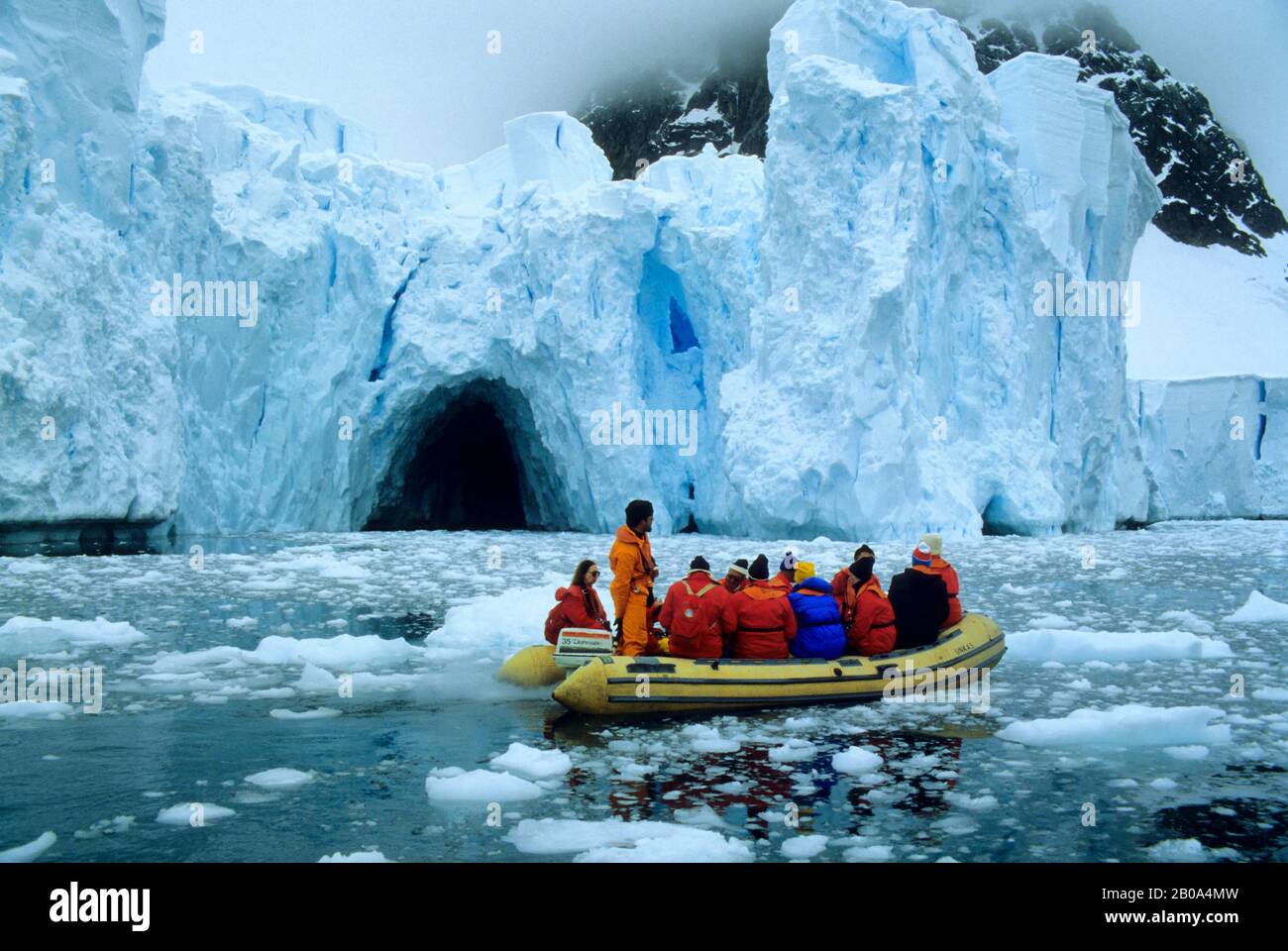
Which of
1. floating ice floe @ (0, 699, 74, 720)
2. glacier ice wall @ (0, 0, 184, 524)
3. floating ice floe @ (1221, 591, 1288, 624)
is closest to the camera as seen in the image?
floating ice floe @ (0, 699, 74, 720)

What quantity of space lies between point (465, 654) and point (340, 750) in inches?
101

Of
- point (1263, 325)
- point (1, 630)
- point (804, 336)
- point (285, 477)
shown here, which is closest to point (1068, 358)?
point (804, 336)

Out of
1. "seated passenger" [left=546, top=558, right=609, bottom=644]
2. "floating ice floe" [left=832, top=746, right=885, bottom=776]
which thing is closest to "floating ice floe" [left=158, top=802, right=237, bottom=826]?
"floating ice floe" [left=832, top=746, right=885, bottom=776]

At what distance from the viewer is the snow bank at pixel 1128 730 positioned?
4.94 metres

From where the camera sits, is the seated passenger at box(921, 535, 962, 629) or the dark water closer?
the dark water

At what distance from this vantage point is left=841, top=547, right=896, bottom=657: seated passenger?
6.07 metres

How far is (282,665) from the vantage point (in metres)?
6.67

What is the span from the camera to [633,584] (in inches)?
235

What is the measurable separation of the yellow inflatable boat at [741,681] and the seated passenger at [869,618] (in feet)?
0.36

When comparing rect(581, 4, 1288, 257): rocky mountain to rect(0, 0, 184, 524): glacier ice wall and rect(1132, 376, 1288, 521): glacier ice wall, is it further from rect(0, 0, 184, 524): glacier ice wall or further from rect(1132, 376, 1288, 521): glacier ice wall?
rect(0, 0, 184, 524): glacier ice wall

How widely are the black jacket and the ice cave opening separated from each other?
1631cm

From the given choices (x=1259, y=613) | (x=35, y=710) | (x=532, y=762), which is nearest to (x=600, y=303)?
(x=1259, y=613)

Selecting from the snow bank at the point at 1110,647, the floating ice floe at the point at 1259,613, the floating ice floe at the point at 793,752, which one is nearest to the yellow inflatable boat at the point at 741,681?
the floating ice floe at the point at 793,752

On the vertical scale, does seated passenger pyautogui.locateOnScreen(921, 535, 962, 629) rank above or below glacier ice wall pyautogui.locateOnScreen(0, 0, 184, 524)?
Answer: below
